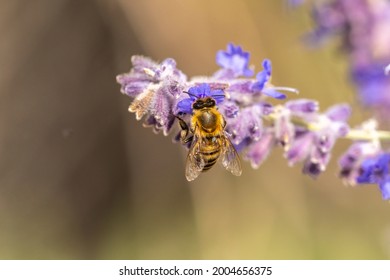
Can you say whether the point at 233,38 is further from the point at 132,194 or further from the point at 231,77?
the point at 231,77

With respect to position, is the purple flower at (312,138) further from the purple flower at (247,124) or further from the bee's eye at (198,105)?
the bee's eye at (198,105)

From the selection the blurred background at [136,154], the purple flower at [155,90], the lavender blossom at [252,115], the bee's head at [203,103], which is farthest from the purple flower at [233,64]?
the blurred background at [136,154]

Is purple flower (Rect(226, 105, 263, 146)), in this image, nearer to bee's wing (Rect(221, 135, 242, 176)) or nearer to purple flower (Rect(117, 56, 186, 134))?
bee's wing (Rect(221, 135, 242, 176))

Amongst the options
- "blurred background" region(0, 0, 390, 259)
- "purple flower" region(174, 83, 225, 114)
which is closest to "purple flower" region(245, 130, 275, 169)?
"purple flower" region(174, 83, 225, 114)

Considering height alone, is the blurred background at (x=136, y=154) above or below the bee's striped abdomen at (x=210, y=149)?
above
